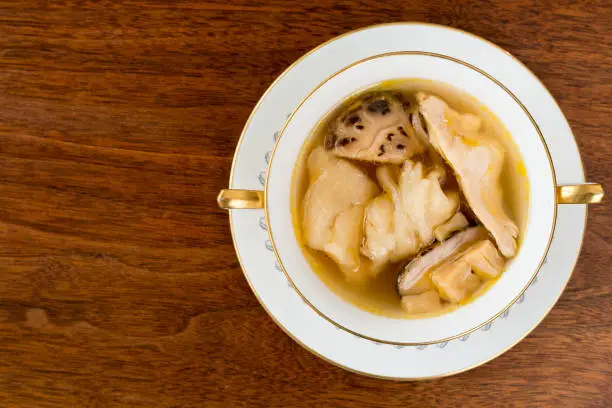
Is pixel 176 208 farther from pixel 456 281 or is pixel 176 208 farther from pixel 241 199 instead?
pixel 456 281

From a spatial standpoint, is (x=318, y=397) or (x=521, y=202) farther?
(x=318, y=397)

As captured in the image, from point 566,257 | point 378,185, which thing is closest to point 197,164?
point 378,185

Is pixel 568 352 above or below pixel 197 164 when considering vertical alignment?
below

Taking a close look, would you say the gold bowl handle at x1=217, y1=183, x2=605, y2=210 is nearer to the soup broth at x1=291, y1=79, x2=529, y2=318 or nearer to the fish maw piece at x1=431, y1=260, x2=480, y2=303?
the soup broth at x1=291, y1=79, x2=529, y2=318

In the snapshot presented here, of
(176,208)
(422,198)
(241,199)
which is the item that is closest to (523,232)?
(422,198)

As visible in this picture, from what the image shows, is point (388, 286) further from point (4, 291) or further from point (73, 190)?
point (4, 291)
